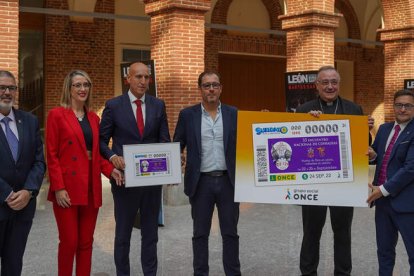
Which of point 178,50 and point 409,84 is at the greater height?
point 178,50

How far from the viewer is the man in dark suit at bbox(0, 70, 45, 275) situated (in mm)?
3820

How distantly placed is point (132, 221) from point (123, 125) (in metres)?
0.85

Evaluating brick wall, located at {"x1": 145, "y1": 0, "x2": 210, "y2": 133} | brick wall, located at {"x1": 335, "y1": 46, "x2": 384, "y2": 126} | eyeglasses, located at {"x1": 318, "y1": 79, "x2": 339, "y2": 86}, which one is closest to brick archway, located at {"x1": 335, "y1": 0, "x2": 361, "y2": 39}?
brick wall, located at {"x1": 335, "y1": 46, "x2": 384, "y2": 126}

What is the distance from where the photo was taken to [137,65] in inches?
183

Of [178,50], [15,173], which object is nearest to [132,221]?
[15,173]

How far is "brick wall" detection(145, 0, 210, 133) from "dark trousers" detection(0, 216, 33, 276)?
597cm

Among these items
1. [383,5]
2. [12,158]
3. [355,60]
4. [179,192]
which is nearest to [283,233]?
[179,192]

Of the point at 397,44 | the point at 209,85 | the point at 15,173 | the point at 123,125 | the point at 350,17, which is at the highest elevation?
the point at 350,17

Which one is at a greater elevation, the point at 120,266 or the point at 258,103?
the point at 258,103

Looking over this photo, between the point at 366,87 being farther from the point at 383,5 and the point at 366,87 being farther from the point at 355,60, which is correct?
the point at 383,5

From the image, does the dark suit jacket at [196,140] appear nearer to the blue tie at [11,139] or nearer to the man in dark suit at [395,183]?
the man in dark suit at [395,183]

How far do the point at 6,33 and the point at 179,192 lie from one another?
400 cm

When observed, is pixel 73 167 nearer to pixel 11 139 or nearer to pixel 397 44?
pixel 11 139

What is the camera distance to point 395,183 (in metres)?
4.30
